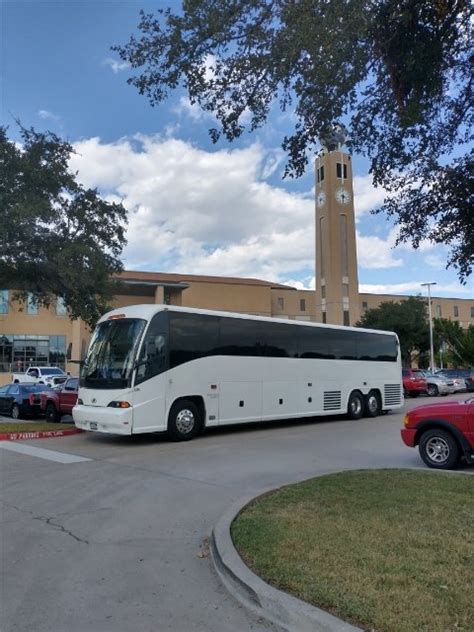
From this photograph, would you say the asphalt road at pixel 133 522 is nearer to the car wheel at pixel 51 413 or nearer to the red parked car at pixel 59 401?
the red parked car at pixel 59 401

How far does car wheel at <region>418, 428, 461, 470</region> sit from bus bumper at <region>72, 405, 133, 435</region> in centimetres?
648

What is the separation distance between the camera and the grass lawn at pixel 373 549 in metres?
4.01

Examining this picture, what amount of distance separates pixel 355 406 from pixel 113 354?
10268 mm

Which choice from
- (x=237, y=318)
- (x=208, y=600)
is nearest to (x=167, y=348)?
(x=237, y=318)

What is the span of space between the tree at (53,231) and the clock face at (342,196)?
2484 inches

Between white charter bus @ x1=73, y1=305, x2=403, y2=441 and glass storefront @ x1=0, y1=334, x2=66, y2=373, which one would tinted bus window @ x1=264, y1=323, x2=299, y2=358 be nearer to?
white charter bus @ x1=73, y1=305, x2=403, y2=441

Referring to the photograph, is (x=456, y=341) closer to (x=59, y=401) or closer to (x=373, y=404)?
(x=373, y=404)

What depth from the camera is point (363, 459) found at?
11703mm

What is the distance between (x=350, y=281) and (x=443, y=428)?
7376cm

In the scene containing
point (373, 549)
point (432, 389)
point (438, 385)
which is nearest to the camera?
point (373, 549)

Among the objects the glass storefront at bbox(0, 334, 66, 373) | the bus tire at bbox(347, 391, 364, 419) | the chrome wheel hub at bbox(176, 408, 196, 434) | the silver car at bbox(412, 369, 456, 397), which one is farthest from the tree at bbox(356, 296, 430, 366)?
the chrome wheel hub at bbox(176, 408, 196, 434)

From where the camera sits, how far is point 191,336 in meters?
15.2

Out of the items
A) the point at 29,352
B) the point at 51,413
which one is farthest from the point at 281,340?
the point at 29,352

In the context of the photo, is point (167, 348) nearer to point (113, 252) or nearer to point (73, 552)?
point (113, 252)
